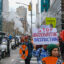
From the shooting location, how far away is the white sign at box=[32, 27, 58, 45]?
5.29m

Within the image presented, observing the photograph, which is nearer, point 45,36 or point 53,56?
point 53,56

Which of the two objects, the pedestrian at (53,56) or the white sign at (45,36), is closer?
the pedestrian at (53,56)

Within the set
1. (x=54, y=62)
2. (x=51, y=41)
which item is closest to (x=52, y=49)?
(x=54, y=62)

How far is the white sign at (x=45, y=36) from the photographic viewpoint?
529 cm

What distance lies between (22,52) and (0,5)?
246 ft

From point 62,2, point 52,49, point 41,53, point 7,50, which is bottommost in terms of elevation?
point 7,50

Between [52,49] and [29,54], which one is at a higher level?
[52,49]

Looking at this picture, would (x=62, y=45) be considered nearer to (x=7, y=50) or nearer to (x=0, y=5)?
(x=7, y=50)

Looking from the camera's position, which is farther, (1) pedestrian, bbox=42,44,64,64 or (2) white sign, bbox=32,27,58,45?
(2) white sign, bbox=32,27,58,45

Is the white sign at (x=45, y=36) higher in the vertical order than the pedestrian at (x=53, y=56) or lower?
higher

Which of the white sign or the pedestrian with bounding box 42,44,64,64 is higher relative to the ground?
the white sign

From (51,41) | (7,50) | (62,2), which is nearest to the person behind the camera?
(51,41)

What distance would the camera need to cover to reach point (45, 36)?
539cm

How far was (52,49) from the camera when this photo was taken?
355 centimetres
